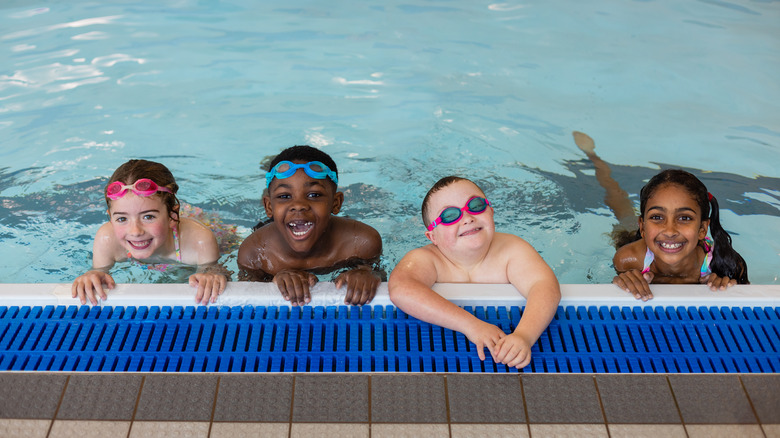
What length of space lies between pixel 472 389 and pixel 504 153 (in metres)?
4.04

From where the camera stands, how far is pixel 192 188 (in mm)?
5719

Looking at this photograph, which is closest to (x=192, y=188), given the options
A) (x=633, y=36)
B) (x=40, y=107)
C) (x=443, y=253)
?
(x=40, y=107)

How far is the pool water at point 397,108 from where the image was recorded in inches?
205

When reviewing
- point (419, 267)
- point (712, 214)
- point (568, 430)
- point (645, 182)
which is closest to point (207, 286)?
point (419, 267)

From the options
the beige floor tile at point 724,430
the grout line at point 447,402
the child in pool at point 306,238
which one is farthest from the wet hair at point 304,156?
the beige floor tile at point 724,430

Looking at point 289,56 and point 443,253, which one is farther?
point 289,56

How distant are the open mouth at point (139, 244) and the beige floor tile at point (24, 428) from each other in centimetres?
135

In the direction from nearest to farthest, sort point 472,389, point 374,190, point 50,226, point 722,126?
point 472,389
point 50,226
point 374,190
point 722,126

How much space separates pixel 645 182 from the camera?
19.1 ft

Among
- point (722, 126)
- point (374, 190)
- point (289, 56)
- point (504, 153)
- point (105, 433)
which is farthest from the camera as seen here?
point (289, 56)

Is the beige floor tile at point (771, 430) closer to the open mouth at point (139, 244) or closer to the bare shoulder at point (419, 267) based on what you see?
the bare shoulder at point (419, 267)

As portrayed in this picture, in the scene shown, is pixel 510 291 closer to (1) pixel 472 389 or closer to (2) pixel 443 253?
(2) pixel 443 253

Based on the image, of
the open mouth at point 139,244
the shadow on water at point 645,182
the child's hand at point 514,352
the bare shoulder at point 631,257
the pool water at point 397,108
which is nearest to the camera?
the child's hand at point 514,352

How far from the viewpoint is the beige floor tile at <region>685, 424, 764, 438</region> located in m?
2.37
